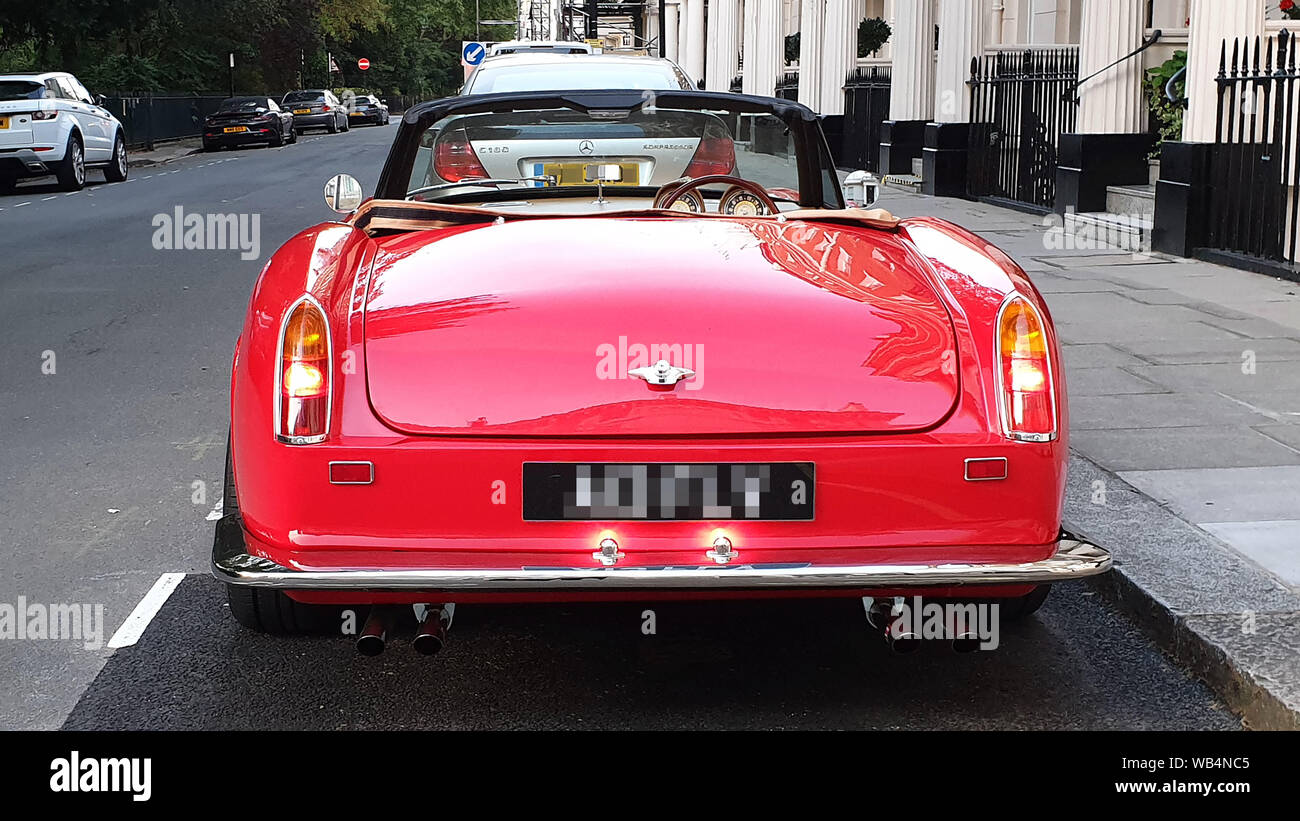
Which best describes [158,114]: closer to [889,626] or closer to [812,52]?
[812,52]

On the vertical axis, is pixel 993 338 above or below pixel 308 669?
above

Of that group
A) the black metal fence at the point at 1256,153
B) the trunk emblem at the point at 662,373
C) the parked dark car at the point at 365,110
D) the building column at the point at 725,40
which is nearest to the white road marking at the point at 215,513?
the trunk emblem at the point at 662,373

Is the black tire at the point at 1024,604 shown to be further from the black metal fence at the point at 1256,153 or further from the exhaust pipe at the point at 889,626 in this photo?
the black metal fence at the point at 1256,153

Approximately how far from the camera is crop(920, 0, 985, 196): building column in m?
19.0

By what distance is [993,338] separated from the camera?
3.45 m

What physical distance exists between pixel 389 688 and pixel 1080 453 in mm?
3093

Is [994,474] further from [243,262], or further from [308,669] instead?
[243,262]

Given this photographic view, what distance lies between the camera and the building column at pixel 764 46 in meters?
32.5

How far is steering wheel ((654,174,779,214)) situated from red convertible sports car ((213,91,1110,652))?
1.00 meters

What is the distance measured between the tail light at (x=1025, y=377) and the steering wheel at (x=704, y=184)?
48.2 inches

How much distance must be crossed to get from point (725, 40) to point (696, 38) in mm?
8088

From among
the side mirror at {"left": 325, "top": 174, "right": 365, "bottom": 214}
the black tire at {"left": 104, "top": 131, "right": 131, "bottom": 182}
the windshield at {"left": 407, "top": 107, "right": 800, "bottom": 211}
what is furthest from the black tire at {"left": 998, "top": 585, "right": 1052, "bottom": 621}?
the black tire at {"left": 104, "top": 131, "right": 131, "bottom": 182}

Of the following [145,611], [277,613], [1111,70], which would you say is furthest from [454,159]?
[1111,70]
